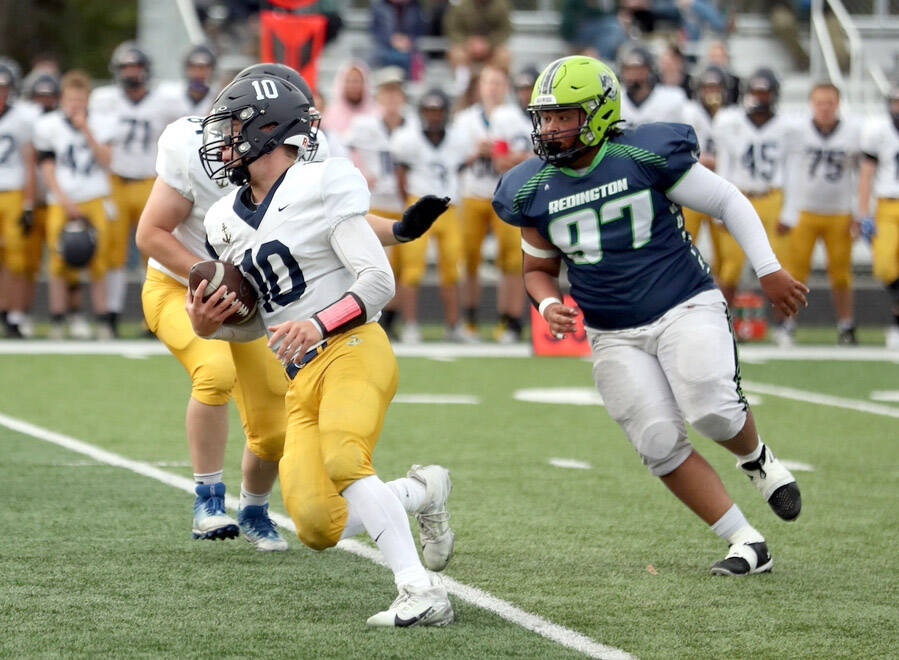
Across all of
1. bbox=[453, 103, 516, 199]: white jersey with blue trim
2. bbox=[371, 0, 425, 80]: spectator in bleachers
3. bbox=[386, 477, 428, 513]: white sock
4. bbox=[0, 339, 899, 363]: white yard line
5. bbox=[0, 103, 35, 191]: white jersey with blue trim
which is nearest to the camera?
bbox=[386, 477, 428, 513]: white sock

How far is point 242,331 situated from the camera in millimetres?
4480

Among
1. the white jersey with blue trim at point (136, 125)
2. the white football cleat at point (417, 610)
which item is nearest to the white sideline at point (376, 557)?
the white football cleat at point (417, 610)

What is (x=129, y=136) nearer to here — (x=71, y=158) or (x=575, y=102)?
(x=71, y=158)

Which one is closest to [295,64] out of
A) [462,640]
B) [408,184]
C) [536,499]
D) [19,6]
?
[408,184]

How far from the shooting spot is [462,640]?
391 centimetres

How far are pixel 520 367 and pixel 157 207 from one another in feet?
18.6

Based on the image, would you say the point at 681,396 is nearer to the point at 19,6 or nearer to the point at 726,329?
the point at 726,329

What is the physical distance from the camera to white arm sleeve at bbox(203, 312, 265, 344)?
4.45 m

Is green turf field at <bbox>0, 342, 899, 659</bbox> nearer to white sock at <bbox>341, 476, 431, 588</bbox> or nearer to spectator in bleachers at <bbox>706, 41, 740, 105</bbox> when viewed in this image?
white sock at <bbox>341, 476, 431, 588</bbox>

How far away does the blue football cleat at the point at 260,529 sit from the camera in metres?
5.05

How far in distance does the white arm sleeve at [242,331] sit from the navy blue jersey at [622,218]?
0.93 metres

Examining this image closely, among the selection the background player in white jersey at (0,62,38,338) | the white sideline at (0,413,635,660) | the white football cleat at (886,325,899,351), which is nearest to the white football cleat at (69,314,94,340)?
the background player in white jersey at (0,62,38,338)

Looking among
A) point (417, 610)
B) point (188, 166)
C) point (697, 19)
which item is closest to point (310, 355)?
point (417, 610)

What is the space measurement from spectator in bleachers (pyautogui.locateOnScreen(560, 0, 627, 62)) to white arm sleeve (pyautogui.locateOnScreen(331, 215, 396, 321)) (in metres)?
11.9
